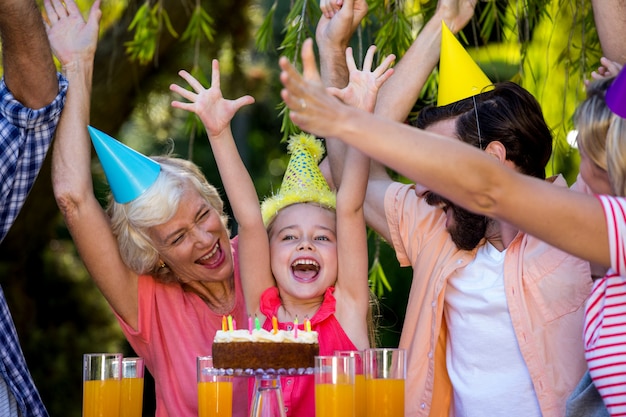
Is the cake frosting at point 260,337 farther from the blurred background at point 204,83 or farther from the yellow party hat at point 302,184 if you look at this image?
the blurred background at point 204,83

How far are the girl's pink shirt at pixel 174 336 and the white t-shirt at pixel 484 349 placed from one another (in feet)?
2.21

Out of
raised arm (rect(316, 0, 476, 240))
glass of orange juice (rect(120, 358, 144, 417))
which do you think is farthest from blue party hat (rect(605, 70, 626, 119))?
glass of orange juice (rect(120, 358, 144, 417))

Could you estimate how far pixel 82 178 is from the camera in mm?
2781

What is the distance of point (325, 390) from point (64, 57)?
1415mm

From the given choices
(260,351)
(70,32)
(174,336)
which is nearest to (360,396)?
(260,351)

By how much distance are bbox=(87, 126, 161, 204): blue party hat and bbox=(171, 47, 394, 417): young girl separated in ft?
0.74

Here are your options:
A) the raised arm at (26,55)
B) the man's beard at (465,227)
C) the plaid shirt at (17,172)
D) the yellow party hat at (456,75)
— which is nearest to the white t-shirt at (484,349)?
the man's beard at (465,227)

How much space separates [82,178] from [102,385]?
2.40 ft

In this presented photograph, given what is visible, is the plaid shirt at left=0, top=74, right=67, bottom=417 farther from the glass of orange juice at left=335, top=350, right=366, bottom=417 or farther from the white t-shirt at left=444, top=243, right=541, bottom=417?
the white t-shirt at left=444, top=243, right=541, bottom=417

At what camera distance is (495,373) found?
2.47m

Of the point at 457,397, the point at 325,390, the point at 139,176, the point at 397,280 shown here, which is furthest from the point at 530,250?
the point at 397,280

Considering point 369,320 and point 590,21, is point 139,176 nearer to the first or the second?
point 369,320

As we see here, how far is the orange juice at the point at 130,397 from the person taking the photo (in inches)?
92.4

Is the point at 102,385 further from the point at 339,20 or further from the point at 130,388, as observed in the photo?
the point at 339,20
